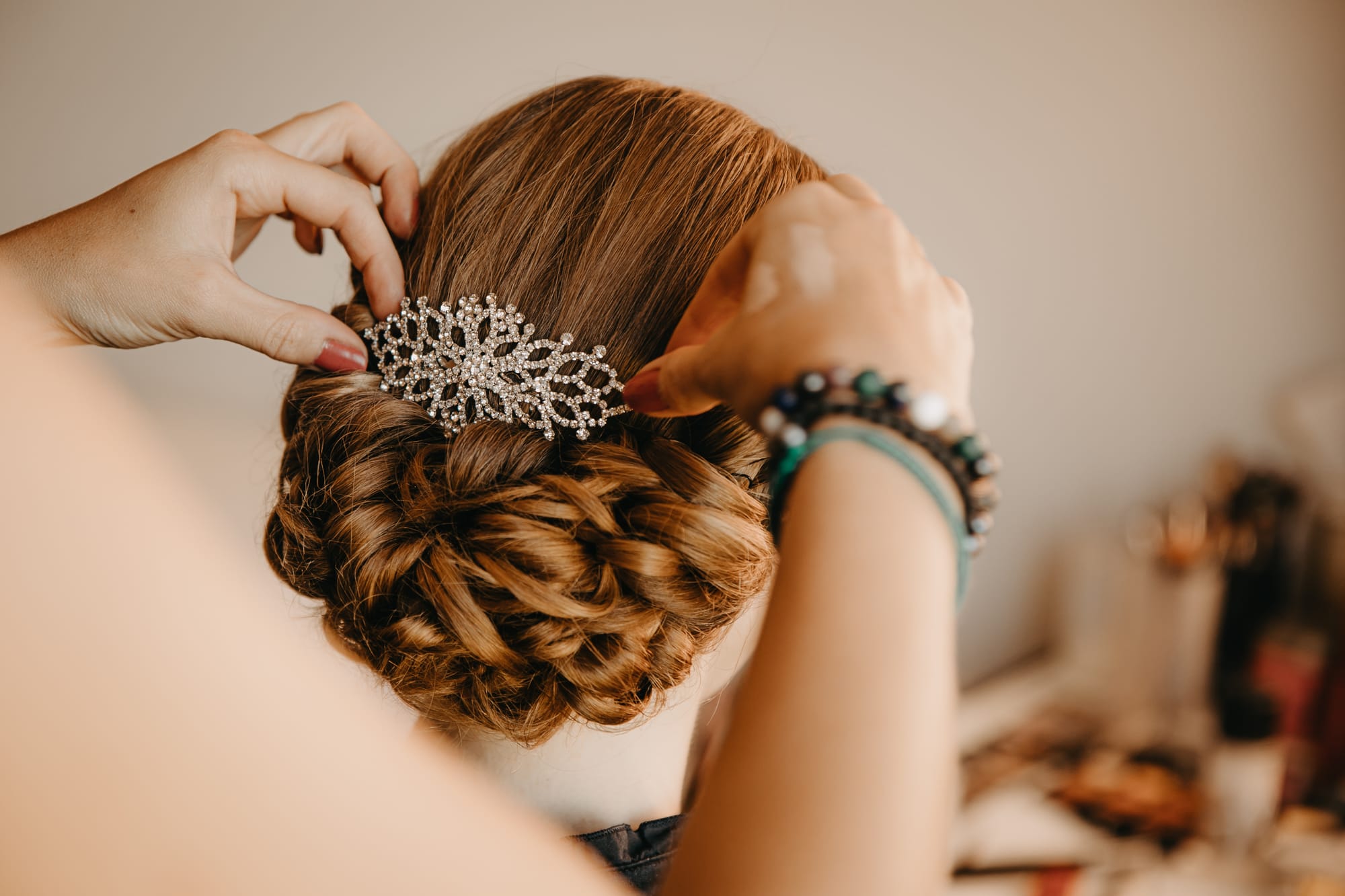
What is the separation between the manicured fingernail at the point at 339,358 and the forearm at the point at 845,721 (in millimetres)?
521

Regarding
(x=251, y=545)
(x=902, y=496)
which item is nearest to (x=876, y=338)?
(x=902, y=496)

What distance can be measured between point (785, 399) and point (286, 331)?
0.53m

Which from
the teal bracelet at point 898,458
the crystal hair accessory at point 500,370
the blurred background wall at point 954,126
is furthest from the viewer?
the blurred background wall at point 954,126

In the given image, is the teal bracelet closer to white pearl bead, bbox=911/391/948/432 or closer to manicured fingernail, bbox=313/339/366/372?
white pearl bead, bbox=911/391/948/432

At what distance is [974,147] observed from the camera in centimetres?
134

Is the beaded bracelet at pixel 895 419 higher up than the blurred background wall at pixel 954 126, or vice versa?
the blurred background wall at pixel 954 126

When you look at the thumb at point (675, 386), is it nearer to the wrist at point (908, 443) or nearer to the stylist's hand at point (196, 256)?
the wrist at point (908, 443)

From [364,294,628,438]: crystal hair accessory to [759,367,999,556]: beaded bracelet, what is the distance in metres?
0.30

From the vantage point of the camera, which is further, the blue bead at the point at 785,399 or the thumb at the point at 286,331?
the thumb at the point at 286,331

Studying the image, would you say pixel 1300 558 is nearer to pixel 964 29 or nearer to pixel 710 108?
pixel 964 29

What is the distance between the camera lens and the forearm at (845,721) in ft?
1.14

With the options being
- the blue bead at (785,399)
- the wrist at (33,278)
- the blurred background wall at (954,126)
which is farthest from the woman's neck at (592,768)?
the blurred background wall at (954,126)

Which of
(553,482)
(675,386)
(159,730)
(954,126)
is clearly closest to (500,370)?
(553,482)

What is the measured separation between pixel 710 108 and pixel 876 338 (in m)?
0.47
